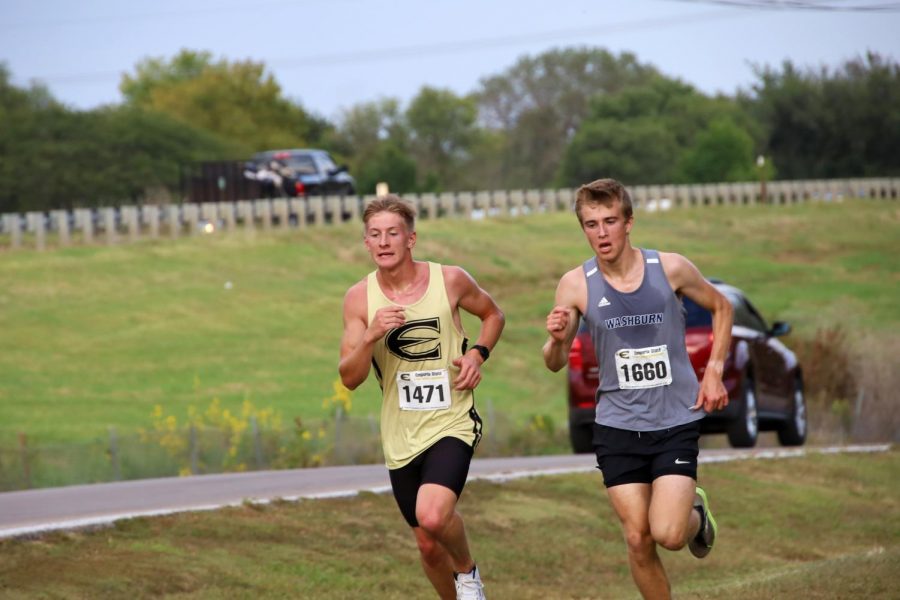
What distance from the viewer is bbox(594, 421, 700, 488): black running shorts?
7766mm

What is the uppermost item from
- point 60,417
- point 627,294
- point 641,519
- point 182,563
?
point 627,294

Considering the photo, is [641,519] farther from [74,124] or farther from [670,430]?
[74,124]

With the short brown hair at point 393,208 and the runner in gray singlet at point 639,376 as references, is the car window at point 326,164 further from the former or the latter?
the runner in gray singlet at point 639,376

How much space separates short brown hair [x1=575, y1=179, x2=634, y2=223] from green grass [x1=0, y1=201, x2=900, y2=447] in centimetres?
1695

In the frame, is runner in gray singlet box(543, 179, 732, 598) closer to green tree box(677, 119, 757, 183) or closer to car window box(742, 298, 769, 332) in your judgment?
car window box(742, 298, 769, 332)

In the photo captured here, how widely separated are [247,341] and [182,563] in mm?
29492

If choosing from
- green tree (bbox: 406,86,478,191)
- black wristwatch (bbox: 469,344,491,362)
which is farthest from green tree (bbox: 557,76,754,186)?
black wristwatch (bbox: 469,344,491,362)

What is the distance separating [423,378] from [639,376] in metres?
1.03

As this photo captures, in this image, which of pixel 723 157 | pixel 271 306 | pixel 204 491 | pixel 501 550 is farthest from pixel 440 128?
pixel 501 550

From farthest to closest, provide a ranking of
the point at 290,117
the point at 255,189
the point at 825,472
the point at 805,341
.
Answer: the point at 290,117, the point at 255,189, the point at 805,341, the point at 825,472

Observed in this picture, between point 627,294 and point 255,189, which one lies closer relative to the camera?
point 627,294

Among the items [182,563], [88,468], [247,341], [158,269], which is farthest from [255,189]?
[182,563]

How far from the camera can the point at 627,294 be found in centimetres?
776

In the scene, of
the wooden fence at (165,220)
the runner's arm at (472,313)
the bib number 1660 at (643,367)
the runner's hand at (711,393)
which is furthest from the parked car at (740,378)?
the wooden fence at (165,220)
